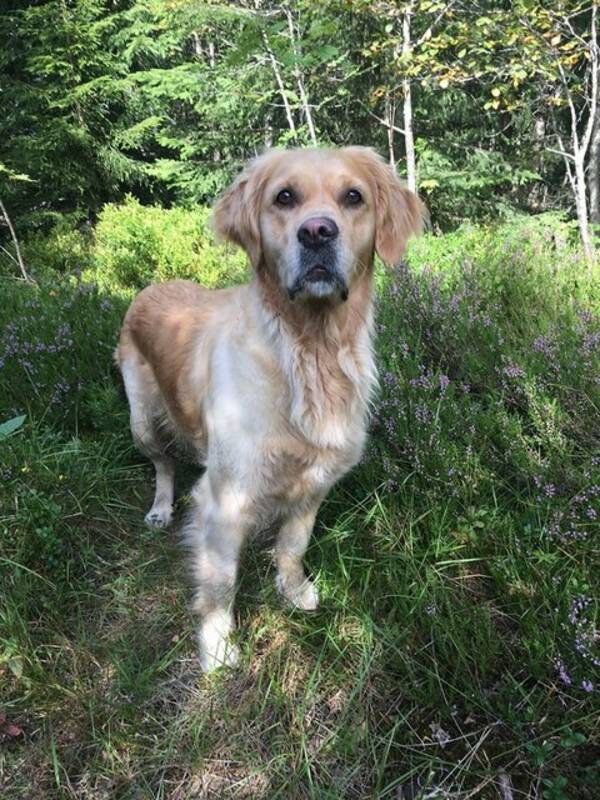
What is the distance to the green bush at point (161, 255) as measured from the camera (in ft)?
20.1

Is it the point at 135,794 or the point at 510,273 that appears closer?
the point at 135,794

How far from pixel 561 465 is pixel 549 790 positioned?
108cm

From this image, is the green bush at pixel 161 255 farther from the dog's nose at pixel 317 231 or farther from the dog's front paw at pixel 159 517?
the dog's nose at pixel 317 231

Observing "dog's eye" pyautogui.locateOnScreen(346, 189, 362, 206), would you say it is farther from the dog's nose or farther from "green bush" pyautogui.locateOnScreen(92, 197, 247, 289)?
"green bush" pyautogui.locateOnScreen(92, 197, 247, 289)

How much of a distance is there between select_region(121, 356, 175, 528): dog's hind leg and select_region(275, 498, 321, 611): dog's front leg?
716 mm

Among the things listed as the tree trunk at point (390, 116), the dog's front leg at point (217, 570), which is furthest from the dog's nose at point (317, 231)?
the tree trunk at point (390, 116)

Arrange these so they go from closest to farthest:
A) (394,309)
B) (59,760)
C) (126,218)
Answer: (59,760), (394,309), (126,218)

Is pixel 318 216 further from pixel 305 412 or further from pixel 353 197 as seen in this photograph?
pixel 305 412

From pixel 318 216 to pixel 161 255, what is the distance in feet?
18.3

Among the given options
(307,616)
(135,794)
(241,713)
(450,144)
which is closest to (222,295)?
(307,616)

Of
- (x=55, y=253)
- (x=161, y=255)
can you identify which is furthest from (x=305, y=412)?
(x=55, y=253)

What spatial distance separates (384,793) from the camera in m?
1.59

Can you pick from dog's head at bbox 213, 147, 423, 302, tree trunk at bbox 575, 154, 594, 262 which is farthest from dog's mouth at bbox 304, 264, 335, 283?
tree trunk at bbox 575, 154, 594, 262

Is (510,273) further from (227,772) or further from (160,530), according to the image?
(227,772)
